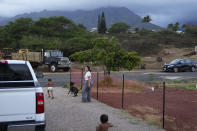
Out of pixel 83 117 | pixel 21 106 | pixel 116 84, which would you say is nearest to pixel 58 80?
pixel 116 84

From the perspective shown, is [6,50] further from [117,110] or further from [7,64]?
[7,64]

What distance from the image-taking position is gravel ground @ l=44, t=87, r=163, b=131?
8211mm

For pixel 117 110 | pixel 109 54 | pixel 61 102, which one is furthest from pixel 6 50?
pixel 117 110

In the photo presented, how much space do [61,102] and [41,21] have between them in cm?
5996

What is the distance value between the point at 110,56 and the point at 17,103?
504 inches

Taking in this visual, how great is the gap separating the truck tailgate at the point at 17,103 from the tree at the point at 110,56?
1236cm

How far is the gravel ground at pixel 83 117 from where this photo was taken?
821 centimetres

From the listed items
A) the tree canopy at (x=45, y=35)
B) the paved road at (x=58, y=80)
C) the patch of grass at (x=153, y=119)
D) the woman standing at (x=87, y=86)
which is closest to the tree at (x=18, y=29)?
the tree canopy at (x=45, y=35)

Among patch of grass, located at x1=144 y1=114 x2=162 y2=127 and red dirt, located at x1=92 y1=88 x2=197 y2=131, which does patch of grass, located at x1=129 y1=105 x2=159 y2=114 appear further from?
patch of grass, located at x1=144 y1=114 x2=162 y2=127

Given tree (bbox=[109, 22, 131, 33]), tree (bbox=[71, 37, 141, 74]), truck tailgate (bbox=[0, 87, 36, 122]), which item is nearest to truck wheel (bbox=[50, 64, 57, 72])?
tree (bbox=[71, 37, 141, 74])

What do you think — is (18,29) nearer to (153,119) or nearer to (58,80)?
(58,80)

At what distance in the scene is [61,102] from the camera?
41.5ft

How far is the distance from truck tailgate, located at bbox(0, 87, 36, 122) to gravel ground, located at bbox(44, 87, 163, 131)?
2460mm

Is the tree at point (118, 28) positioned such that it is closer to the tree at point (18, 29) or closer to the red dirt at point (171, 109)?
the tree at point (18, 29)
